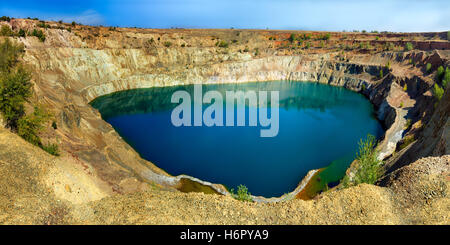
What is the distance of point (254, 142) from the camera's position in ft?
142

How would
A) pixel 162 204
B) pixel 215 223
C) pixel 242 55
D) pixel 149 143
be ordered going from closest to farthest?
pixel 215 223, pixel 162 204, pixel 149 143, pixel 242 55

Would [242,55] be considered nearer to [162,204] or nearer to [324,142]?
[324,142]

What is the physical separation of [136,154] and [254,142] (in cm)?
1884

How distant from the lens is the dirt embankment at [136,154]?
12.5m

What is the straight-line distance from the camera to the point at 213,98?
7850 cm

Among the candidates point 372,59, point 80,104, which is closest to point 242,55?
point 372,59

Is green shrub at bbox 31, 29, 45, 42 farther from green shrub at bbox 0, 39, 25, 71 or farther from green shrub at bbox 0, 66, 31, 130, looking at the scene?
green shrub at bbox 0, 66, 31, 130

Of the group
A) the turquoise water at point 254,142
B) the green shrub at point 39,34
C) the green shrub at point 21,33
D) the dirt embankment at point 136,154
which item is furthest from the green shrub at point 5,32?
the turquoise water at point 254,142

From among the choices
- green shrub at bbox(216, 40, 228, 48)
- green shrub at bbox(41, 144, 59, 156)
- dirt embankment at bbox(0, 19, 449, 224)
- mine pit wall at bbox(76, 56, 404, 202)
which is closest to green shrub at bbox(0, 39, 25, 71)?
dirt embankment at bbox(0, 19, 449, 224)

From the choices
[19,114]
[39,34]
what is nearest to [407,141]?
[19,114]

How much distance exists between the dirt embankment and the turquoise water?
4.87 meters

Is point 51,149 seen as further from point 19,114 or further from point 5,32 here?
point 5,32
